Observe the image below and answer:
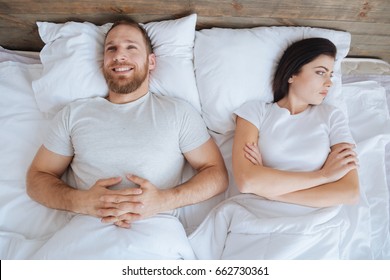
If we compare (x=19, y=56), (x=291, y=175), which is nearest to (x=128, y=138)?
(x=291, y=175)

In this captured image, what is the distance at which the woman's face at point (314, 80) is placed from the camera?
4.56 feet

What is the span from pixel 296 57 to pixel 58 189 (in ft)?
3.49

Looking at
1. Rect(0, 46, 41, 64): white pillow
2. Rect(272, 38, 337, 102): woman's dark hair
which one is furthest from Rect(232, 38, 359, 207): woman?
Rect(0, 46, 41, 64): white pillow

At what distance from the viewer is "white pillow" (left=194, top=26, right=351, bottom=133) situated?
1.50 meters

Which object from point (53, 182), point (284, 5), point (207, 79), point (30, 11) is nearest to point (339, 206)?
point (207, 79)

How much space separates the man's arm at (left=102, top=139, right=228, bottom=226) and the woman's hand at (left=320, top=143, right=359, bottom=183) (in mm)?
375

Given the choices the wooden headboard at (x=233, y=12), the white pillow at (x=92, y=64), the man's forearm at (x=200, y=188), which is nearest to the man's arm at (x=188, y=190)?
the man's forearm at (x=200, y=188)

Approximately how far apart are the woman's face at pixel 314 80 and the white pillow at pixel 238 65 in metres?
0.13

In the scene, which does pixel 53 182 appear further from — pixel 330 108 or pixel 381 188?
pixel 381 188

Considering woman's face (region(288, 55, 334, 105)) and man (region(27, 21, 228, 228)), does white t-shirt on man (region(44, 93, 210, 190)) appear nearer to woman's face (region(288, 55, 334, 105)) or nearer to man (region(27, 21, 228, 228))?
man (region(27, 21, 228, 228))

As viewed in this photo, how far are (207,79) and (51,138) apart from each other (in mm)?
684

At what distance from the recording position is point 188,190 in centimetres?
133

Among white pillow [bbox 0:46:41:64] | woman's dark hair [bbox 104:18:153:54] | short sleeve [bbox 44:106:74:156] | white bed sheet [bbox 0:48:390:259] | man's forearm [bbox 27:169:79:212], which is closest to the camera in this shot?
white bed sheet [bbox 0:48:390:259]

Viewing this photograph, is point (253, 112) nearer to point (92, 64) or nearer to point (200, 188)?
point (200, 188)
